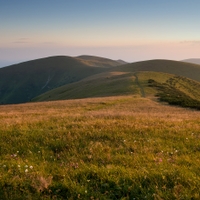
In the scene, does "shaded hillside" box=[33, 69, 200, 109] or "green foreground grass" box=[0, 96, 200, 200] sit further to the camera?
"shaded hillside" box=[33, 69, 200, 109]

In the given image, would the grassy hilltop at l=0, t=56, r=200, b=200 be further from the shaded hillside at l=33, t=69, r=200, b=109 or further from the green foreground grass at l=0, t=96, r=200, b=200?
the shaded hillside at l=33, t=69, r=200, b=109

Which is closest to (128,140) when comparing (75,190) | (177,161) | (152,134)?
(152,134)

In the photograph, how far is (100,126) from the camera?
10.7 metres

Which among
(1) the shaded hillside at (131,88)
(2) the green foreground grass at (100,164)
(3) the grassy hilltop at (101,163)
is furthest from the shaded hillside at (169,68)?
(2) the green foreground grass at (100,164)

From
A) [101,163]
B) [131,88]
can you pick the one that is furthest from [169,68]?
[101,163]

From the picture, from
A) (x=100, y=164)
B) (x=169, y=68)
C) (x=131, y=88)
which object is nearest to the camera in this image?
(x=100, y=164)

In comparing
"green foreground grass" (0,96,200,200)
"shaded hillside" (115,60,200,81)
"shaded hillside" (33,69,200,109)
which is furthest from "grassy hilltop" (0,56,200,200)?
"shaded hillside" (115,60,200,81)

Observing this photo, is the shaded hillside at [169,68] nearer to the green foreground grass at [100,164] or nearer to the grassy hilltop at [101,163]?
the grassy hilltop at [101,163]

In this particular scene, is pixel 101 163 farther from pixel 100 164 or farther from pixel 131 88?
pixel 131 88

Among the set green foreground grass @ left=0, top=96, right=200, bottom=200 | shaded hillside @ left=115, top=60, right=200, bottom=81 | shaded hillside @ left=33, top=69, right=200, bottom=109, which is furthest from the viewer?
shaded hillside @ left=115, top=60, right=200, bottom=81

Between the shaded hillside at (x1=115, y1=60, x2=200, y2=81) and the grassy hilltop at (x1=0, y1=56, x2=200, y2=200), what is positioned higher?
the shaded hillside at (x1=115, y1=60, x2=200, y2=81)

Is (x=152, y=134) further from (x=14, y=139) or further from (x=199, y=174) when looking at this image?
(x=14, y=139)

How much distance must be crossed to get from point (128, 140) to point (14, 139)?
14.0 feet

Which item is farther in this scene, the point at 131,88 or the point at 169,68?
the point at 169,68
